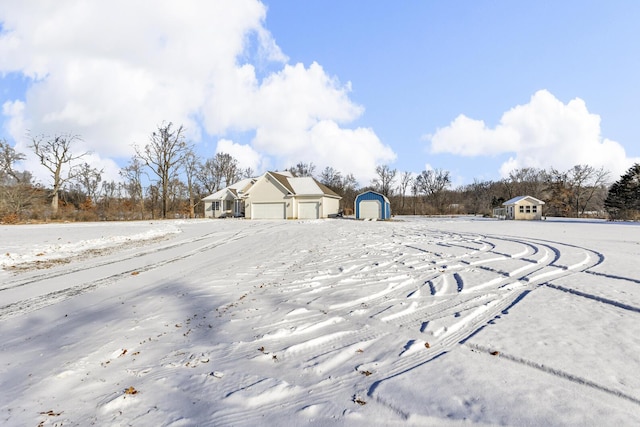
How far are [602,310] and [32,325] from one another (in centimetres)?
743

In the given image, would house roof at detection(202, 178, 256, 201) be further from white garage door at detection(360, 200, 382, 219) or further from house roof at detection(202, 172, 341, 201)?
white garage door at detection(360, 200, 382, 219)

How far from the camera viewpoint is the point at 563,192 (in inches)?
1821

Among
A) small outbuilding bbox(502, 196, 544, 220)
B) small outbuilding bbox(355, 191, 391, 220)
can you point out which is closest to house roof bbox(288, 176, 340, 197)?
small outbuilding bbox(355, 191, 391, 220)

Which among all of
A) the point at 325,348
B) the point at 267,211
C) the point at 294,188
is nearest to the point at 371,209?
the point at 294,188

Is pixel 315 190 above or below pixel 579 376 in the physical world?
above

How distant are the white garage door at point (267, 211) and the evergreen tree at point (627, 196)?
1273 inches

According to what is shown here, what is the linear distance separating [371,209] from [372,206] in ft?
1.09

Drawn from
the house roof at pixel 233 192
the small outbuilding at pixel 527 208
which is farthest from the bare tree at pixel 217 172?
the small outbuilding at pixel 527 208

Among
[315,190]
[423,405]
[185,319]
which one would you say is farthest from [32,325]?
[315,190]

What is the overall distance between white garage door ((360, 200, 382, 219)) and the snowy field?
2733cm

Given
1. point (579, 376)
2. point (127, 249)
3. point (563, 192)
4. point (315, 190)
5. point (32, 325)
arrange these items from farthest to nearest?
point (563, 192) → point (315, 190) → point (127, 249) → point (32, 325) → point (579, 376)

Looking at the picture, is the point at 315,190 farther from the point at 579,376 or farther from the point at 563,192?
the point at 563,192

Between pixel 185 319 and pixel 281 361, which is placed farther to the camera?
pixel 185 319

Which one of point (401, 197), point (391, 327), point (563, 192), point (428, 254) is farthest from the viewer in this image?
point (401, 197)
